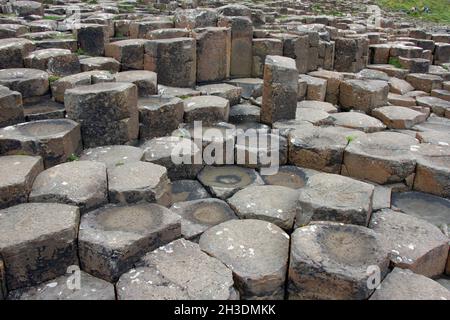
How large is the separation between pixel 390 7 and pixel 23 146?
28341 millimetres

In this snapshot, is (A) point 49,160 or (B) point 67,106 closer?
(A) point 49,160

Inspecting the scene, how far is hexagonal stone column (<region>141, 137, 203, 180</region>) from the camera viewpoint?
4.71 m

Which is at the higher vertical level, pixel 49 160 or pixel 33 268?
pixel 49 160

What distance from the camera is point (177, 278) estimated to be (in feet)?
10.1

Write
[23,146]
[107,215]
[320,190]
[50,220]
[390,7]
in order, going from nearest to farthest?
[50,220]
[107,215]
[320,190]
[23,146]
[390,7]

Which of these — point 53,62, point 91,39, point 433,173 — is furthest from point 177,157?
point 91,39

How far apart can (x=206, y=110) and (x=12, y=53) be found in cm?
279

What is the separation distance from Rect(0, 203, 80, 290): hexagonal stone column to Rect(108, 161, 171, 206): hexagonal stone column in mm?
497

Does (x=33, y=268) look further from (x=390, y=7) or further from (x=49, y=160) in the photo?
(x=390, y=7)

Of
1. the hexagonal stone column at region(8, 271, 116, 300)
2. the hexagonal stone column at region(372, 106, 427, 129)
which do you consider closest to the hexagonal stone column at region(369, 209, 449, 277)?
the hexagonal stone column at region(8, 271, 116, 300)
